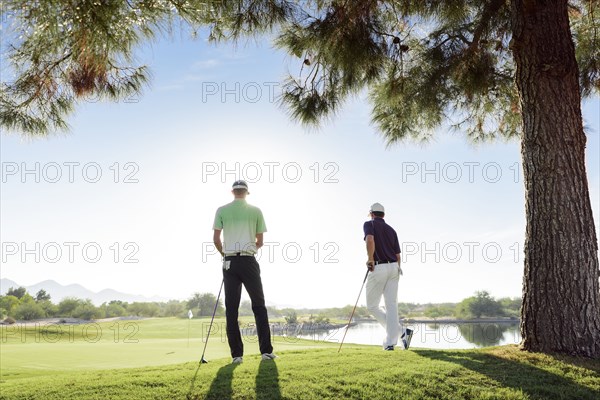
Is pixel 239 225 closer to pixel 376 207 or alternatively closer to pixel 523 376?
pixel 376 207

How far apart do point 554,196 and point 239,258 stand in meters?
3.66

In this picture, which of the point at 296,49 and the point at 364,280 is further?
the point at 296,49

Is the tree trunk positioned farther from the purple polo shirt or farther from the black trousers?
the black trousers

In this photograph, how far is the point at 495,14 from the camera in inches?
336

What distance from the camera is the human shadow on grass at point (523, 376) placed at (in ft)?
15.4

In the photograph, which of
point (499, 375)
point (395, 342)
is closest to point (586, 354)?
point (499, 375)

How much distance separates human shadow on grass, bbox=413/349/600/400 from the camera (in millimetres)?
4688

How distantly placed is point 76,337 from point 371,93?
17502mm

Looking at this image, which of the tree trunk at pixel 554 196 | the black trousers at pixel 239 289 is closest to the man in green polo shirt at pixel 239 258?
the black trousers at pixel 239 289

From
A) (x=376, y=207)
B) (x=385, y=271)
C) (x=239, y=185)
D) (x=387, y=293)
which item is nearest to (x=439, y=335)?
(x=387, y=293)

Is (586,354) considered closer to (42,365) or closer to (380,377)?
(380,377)

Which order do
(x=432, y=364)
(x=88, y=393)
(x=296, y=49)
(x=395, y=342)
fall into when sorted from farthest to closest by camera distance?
(x=296, y=49), (x=395, y=342), (x=432, y=364), (x=88, y=393)

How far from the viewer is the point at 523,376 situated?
5.13 meters

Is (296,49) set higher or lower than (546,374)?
higher
